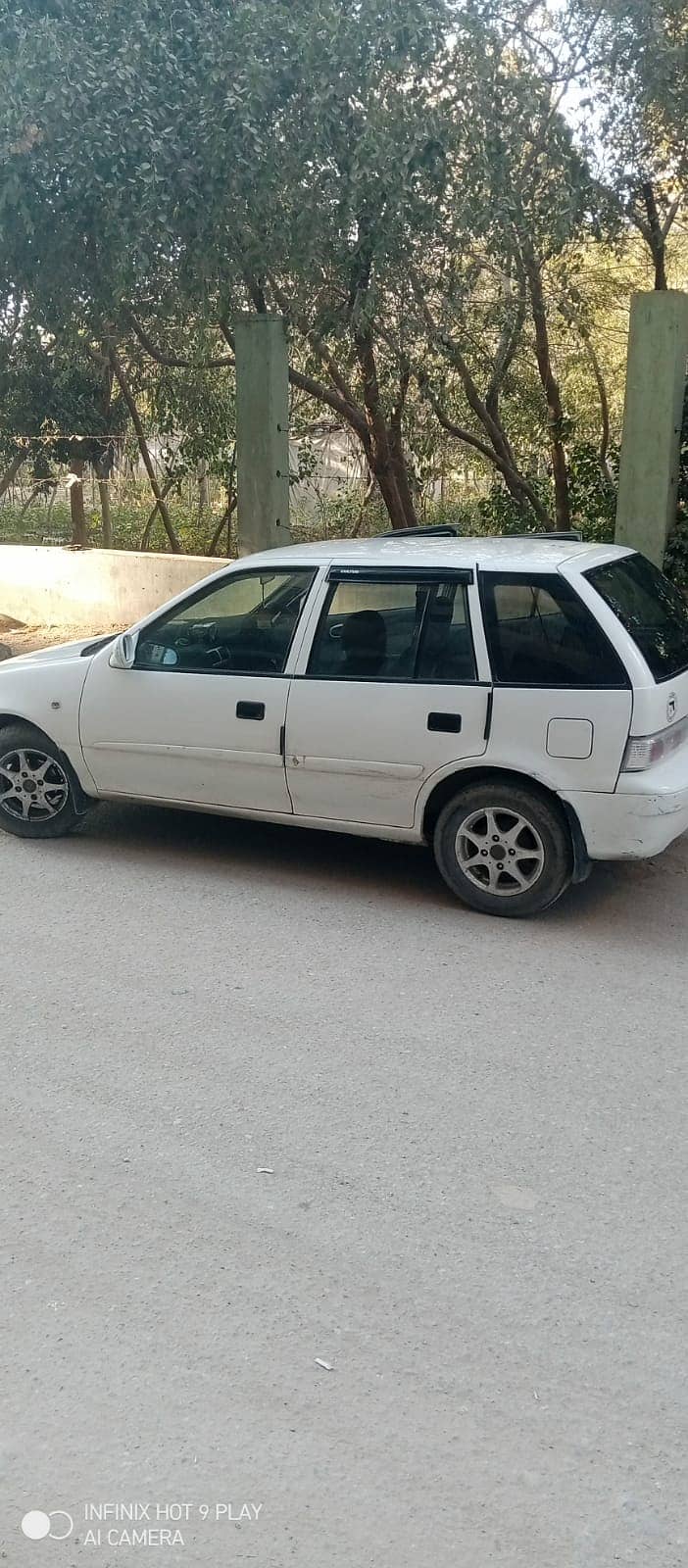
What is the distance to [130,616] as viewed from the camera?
45.8 ft

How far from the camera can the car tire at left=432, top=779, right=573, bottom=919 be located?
560cm

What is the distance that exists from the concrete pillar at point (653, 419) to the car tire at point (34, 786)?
4.79 meters

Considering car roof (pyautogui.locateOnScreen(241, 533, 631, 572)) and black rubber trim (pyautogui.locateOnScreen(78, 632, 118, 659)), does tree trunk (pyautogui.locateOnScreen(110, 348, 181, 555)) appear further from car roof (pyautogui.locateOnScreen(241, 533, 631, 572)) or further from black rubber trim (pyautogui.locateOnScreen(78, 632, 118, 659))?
car roof (pyautogui.locateOnScreen(241, 533, 631, 572))

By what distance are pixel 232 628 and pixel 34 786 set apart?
1.49 meters

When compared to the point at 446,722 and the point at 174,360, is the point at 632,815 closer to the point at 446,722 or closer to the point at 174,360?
the point at 446,722

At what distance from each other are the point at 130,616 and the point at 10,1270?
11092 mm

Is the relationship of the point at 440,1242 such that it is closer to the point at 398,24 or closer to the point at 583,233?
the point at 398,24

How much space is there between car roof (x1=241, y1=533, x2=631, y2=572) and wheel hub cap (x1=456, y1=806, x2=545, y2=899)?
1.10m

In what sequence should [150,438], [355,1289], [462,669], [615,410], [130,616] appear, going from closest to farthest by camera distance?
[355,1289] → [462,669] → [130,616] → [615,410] → [150,438]

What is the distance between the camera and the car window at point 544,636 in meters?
5.44

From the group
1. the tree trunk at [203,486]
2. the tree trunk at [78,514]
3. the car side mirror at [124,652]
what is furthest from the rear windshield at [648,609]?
the tree trunk at [78,514]

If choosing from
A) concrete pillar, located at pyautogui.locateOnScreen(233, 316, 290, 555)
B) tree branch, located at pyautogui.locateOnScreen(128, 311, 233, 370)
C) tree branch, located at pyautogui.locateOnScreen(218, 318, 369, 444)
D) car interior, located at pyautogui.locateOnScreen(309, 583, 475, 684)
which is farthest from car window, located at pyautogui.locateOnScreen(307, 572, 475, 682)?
tree branch, located at pyautogui.locateOnScreen(128, 311, 233, 370)

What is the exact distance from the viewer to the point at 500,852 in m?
5.73

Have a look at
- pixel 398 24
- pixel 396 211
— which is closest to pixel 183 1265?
pixel 396 211
